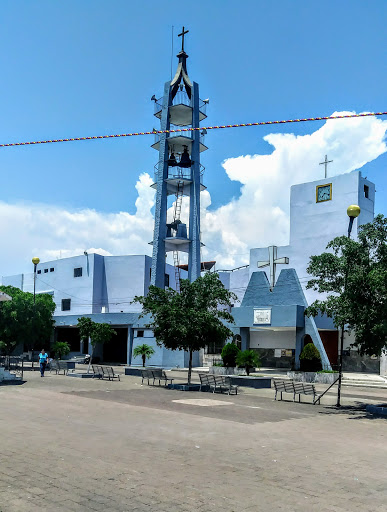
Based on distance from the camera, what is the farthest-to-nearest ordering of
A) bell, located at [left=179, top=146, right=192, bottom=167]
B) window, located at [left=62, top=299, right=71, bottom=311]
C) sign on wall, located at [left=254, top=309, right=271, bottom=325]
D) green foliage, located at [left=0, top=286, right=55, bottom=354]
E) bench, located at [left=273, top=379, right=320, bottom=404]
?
window, located at [left=62, top=299, right=71, bottom=311] → bell, located at [left=179, top=146, right=192, bottom=167] → sign on wall, located at [left=254, top=309, right=271, bottom=325] → green foliage, located at [left=0, top=286, right=55, bottom=354] → bench, located at [left=273, top=379, right=320, bottom=404]

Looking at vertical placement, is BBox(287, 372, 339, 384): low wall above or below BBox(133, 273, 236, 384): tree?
below

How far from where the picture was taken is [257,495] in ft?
23.6

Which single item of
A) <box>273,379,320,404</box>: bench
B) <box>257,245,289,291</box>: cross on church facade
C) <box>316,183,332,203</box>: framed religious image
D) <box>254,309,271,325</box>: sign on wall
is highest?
<box>316,183,332,203</box>: framed religious image

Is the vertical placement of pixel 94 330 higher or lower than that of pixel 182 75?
lower

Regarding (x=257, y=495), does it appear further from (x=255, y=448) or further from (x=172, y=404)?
(x=172, y=404)

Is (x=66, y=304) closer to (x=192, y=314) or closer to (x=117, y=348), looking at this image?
(x=117, y=348)

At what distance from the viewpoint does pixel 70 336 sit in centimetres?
5366

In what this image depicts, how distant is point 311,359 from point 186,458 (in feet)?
74.2

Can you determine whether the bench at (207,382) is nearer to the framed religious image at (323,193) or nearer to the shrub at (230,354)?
the shrub at (230,354)

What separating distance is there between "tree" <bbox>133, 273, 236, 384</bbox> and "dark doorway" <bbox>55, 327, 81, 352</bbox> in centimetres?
3022

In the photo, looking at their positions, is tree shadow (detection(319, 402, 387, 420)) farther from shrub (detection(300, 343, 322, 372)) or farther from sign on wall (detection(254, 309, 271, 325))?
sign on wall (detection(254, 309, 271, 325))

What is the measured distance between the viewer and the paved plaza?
6.91 m

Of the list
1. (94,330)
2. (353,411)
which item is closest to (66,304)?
(94,330)

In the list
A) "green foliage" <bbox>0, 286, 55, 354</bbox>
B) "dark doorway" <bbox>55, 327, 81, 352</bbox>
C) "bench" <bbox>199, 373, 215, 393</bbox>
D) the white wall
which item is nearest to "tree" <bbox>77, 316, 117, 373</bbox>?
"green foliage" <bbox>0, 286, 55, 354</bbox>
